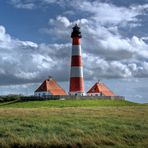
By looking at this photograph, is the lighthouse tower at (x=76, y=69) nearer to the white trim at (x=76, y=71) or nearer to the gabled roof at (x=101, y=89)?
the white trim at (x=76, y=71)

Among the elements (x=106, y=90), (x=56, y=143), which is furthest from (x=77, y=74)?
(x=56, y=143)

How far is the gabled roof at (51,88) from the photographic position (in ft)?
262

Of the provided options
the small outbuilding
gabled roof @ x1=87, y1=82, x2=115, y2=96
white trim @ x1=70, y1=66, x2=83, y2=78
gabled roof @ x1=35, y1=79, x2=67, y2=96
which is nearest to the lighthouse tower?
white trim @ x1=70, y1=66, x2=83, y2=78

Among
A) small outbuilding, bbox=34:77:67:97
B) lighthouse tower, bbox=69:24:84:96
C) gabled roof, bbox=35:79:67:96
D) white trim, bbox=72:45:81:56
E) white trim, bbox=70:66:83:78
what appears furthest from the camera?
gabled roof, bbox=35:79:67:96

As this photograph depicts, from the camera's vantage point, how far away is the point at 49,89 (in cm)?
7988

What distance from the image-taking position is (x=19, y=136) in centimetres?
1641

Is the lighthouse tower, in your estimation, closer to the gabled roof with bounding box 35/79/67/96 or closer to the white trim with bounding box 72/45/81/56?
the white trim with bounding box 72/45/81/56

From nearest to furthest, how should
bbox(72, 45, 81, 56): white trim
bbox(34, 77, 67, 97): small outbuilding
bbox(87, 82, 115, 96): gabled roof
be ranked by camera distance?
bbox(72, 45, 81, 56): white trim
bbox(34, 77, 67, 97): small outbuilding
bbox(87, 82, 115, 96): gabled roof

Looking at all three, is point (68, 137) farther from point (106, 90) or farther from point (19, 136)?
point (106, 90)

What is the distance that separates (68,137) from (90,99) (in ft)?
176

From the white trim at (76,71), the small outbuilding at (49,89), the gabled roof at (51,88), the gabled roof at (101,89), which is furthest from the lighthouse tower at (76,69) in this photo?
the gabled roof at (101,89)

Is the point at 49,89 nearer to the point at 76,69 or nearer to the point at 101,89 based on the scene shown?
the point at 101,89

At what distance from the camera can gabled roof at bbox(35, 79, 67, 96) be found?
79.8 metres

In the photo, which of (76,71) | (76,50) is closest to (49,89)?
(76,71)
